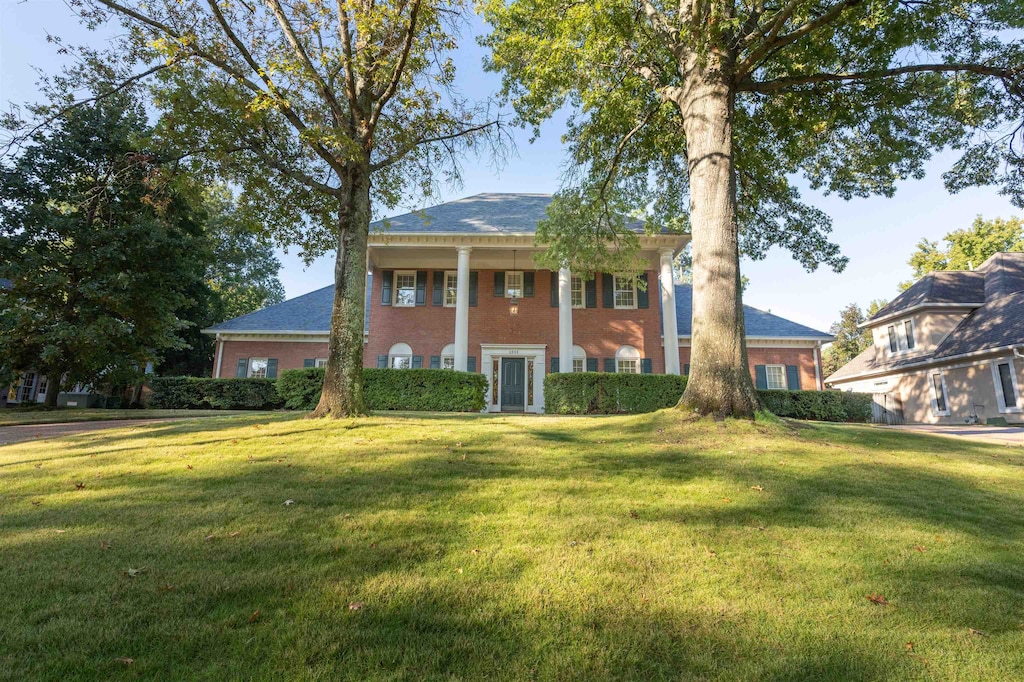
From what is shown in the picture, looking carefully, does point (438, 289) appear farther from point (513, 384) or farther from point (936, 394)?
point (936, 394)

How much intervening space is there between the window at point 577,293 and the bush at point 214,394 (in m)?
11.4

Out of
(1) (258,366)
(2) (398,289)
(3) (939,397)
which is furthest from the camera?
(1) (258,366)

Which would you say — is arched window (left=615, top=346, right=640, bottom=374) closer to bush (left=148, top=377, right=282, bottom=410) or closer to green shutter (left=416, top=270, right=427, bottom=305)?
green shutter (left=416, top=270, right=427, bottom=305)

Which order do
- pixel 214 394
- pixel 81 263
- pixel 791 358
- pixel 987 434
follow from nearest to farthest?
pixel 987 434
pixel 81 263
pixel 214 394
pixel 791 358

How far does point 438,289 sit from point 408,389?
617 cm

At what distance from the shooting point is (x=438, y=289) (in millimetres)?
20531

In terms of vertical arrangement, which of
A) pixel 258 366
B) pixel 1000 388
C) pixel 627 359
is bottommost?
pixel 1000 388

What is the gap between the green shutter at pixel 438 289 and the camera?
2045cm

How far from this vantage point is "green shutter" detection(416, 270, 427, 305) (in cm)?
2045

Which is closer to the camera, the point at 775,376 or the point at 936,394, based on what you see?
the point at 936,394

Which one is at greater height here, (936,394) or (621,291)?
(621,291)

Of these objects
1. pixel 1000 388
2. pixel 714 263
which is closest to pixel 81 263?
pixel 714 263

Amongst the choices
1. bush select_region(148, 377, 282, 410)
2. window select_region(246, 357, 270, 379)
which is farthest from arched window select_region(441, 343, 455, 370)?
window select_region(246, 357, 270, 379)

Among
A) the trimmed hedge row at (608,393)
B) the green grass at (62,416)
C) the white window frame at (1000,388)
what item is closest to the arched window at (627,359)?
the trimmed hedge row at (608,393)
